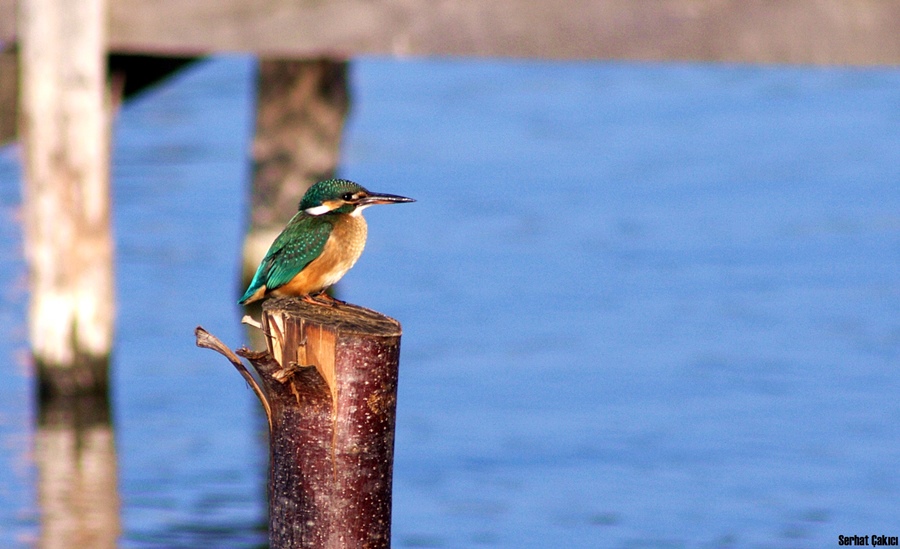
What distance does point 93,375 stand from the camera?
28.3 ft

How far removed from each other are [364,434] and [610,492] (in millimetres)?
4637

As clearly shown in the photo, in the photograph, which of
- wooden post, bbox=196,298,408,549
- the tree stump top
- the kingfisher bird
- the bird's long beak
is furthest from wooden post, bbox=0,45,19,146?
wooden post, bbox=196,298,408,549

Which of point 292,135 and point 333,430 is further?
point 292,135

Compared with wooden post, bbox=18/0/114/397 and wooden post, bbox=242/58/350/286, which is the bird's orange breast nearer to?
wooden post, bbox=18/0/114/397

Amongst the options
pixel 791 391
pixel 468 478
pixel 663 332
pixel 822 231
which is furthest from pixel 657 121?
pixel 468 478

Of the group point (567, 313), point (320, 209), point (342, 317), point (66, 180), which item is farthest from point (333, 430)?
point (567, 313)

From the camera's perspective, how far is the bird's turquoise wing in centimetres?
475

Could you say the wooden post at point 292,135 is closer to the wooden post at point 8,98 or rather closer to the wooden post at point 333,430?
the wooden post at point 8,98

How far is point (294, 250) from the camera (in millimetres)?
4777

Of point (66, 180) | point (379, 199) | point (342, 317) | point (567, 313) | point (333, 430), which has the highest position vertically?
point (567, 313)

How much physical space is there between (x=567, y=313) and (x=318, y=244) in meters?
7.02

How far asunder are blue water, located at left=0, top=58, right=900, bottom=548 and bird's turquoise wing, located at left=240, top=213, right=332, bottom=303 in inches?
117

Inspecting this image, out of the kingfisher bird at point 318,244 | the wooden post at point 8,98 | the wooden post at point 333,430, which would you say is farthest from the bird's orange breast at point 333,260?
the wooden post at point 8,98

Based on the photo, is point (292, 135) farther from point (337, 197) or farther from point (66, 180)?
point (337, 197)
